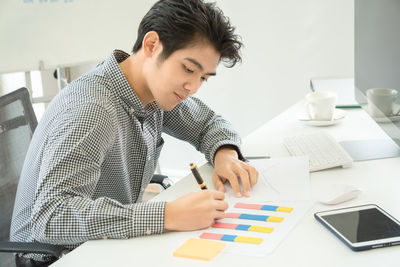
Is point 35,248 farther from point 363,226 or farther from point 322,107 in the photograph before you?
Answer: point 322,107

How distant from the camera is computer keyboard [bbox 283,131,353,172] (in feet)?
4.37

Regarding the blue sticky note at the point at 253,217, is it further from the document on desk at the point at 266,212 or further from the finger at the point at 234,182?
the finger at the point at 234,182

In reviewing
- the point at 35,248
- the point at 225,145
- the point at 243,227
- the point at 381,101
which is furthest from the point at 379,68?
the point at 35,248

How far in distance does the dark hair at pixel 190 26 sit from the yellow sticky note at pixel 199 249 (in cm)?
49

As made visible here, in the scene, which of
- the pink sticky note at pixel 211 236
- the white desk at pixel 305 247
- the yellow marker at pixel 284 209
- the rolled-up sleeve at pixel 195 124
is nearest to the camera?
the white desk at pixel 305 247

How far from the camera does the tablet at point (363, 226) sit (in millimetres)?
898

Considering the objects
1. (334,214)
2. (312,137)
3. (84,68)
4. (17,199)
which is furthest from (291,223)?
(84,68)

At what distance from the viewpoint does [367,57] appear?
61.4 inches

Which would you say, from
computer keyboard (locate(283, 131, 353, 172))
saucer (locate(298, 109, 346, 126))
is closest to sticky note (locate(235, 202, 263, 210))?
computer keyboard (locate(283, 131, 353, 172))

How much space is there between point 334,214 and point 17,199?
79 centimetres

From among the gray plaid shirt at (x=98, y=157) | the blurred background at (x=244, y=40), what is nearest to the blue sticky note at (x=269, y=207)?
the gray plaid shirt at (x=98, y=157)

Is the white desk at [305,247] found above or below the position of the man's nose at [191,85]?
below

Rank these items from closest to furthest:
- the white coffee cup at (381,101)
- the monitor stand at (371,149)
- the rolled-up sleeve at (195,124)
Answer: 1. the white coffee cup at (381,101)
2. the monitor stand at (371,149)
3. the rolled-up sleeve at (195,124)

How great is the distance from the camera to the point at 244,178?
48.0 inches
